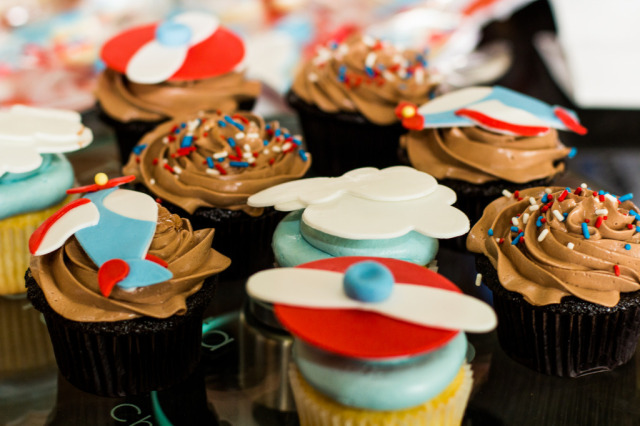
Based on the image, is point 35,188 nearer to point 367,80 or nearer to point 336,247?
point 336,247

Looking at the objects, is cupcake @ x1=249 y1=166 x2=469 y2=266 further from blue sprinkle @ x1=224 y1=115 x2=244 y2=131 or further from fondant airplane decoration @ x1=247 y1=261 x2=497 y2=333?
blue sprinkle @ x1=224 y1=115 x2=244 y2=131

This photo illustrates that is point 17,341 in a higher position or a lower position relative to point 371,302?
lower

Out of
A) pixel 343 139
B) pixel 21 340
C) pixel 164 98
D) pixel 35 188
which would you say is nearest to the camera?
pixel 21 340

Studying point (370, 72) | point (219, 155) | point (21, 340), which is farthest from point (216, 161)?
point (370, 72)

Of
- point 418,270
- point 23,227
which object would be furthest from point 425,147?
point 23,227

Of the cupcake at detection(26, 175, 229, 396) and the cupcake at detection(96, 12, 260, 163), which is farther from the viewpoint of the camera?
the cupcake at detection(96, 12, 260, 163)

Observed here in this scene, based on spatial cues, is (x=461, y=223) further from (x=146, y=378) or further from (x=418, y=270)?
(x=146, y=378)

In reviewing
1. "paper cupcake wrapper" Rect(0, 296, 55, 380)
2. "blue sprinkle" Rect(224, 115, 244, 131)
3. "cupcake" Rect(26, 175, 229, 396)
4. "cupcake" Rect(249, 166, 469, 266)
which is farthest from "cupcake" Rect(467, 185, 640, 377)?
"paper cupcake wrapper" Rect(0, 296, 55, 380)
